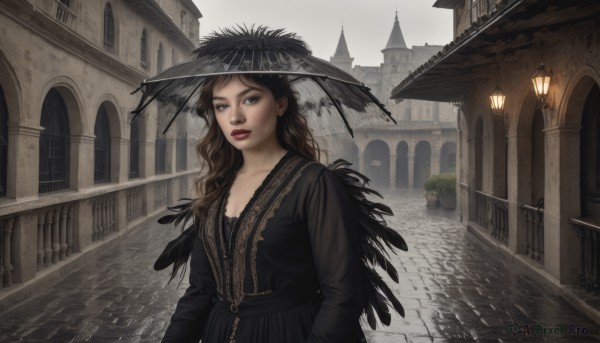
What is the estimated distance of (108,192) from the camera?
11156mm

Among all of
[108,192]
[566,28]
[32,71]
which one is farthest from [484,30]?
[108,192]

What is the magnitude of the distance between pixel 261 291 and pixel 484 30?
17.9 feet

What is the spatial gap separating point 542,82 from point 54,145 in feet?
28.7

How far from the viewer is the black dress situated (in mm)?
1933

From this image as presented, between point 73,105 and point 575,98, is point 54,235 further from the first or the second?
point 575,98

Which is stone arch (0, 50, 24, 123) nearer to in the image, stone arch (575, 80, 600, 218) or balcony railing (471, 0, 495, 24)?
stone arch (575, 80, 600, 218)

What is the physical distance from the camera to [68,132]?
32.2 feet

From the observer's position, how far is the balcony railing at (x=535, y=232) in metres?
8.76


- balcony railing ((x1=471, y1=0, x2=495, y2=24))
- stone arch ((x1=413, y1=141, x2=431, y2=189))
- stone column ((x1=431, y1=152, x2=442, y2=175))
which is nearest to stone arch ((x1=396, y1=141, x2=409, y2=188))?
stone arch ((x1=413, y1=141, x2=431, y2=189))

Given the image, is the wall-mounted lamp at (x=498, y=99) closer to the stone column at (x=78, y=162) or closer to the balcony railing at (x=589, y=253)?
the balcony railing at (x=589, y=253)

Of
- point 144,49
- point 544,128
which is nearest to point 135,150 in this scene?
point 144,49

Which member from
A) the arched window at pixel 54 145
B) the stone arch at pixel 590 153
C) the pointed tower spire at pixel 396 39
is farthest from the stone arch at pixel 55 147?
the pointed tower spire at pixel 396 39

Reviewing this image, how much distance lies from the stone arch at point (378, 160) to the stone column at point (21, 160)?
34.6m

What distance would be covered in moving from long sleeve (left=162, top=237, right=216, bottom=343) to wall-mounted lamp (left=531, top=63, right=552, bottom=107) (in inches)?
268
